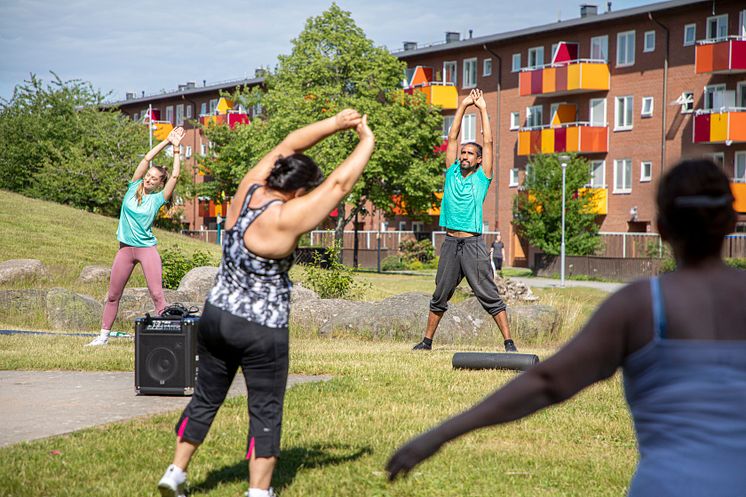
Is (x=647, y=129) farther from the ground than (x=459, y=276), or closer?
farther from the ground

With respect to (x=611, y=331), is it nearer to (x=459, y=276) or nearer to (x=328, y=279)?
(x=459, y=276)

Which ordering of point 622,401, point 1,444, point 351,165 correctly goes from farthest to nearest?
point 622,401 → point 1,444 → point 351,165

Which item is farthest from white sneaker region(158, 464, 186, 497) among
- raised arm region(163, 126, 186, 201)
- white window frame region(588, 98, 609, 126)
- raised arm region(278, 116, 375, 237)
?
white window frame region(588, 98, 609, 126)

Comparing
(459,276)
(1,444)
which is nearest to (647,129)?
(459,276)

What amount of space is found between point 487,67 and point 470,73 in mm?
1317

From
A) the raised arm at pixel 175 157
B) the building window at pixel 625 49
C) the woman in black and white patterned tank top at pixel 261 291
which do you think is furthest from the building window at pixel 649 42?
the woman in black and white patterned tank top at pixel 261 291

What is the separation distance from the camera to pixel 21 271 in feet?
70.3

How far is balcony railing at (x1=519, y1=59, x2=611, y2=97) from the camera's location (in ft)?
181

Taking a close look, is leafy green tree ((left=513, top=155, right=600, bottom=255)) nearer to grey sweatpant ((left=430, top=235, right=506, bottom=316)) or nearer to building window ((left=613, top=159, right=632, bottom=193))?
building window ((left=613, top=159, right=632, bottom=193))

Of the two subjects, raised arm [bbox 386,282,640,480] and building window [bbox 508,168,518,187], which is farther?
building window [bbox 508,168,518,187]

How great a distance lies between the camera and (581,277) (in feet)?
165

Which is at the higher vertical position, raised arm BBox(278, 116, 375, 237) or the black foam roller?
raised arm BBox(278, 116, 375, 237)

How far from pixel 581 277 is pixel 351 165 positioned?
4630cm

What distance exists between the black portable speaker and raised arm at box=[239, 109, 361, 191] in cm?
304
